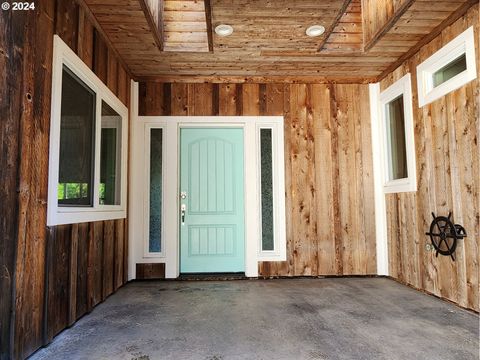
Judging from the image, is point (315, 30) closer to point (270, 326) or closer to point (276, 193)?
point (276, 193)

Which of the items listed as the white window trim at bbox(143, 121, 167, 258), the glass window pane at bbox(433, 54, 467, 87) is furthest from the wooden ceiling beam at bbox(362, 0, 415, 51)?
the white window trim at bbox(143, 121, 167, 258)

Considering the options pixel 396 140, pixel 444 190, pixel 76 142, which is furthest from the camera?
pixel 396 140

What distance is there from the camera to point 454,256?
2801 mm

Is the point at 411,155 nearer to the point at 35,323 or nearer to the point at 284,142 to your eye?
the point at 284,142

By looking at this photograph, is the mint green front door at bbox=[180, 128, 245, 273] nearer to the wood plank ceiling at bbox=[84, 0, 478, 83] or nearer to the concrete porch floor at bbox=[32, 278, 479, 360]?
the concrete porch floor at bbox=[32, 278, 479, 360]

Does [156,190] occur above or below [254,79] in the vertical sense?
below

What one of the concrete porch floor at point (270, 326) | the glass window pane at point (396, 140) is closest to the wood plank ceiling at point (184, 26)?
the glass window pane at point (396, 140)

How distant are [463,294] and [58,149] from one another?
360 centimetres

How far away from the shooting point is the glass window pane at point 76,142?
230 cm

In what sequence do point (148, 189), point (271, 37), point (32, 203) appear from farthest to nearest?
point (148, 189) → point (271, 37) → point (32, 203)

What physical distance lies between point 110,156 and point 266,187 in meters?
1.97

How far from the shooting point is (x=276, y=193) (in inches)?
158

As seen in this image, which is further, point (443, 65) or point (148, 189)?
point (148, 189)

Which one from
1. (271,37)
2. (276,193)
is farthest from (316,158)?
(271,37)
